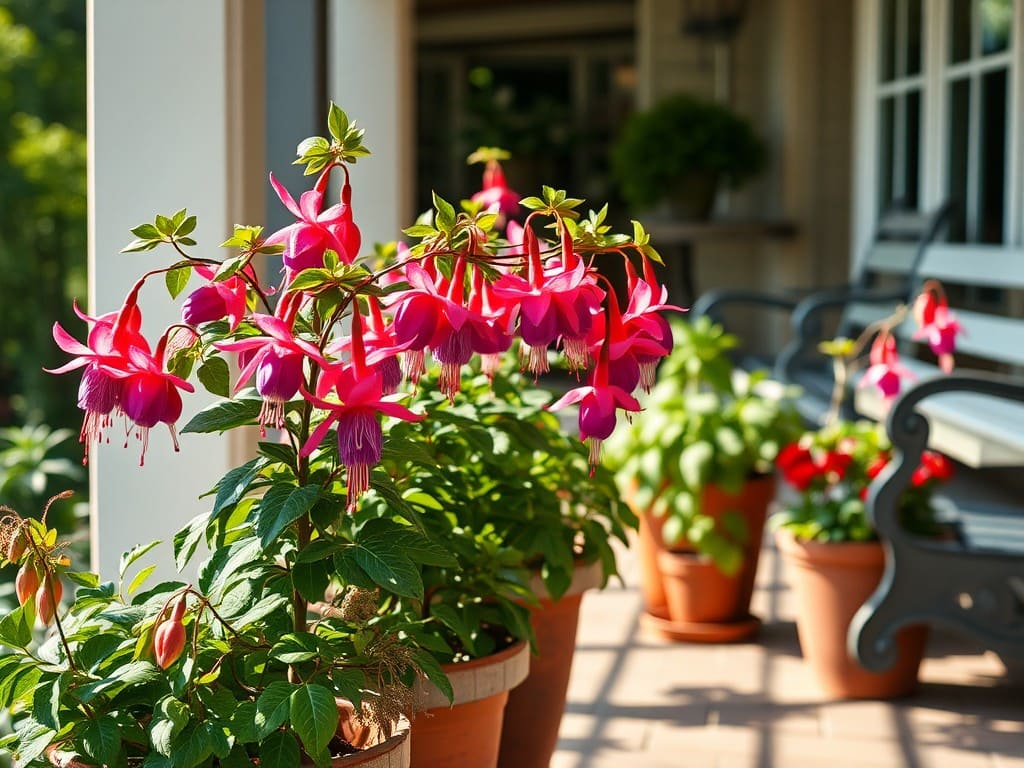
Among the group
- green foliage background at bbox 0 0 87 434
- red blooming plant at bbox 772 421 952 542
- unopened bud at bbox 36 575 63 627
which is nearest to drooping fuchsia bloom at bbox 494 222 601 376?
unopened bud at bbox 36 575 63 627

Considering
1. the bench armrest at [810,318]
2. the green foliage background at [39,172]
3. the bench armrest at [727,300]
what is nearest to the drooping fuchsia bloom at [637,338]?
the bench armrest at [810,318]

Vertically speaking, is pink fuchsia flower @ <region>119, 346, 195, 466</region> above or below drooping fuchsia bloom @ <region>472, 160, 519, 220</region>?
below

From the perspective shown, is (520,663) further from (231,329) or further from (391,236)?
(391,236)

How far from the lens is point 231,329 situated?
1.15 meters

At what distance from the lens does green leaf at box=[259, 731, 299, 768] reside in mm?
1103

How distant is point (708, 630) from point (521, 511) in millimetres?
1512

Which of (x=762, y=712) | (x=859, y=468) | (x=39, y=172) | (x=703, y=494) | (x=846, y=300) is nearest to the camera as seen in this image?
(x=762, y=712)

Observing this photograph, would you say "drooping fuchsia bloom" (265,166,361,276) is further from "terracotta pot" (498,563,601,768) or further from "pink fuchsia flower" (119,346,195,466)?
"terracotta pot" (498,563,601,768)

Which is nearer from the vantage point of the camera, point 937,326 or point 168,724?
point 168,724

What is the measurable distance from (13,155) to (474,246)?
15.6 metres

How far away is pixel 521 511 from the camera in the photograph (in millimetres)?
1788

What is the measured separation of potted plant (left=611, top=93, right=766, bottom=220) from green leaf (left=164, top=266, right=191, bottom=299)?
5445mm

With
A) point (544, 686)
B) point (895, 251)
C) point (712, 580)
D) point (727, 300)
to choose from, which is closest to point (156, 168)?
point (544, 686)

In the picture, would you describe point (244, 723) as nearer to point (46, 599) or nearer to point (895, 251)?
point (46, 599)
